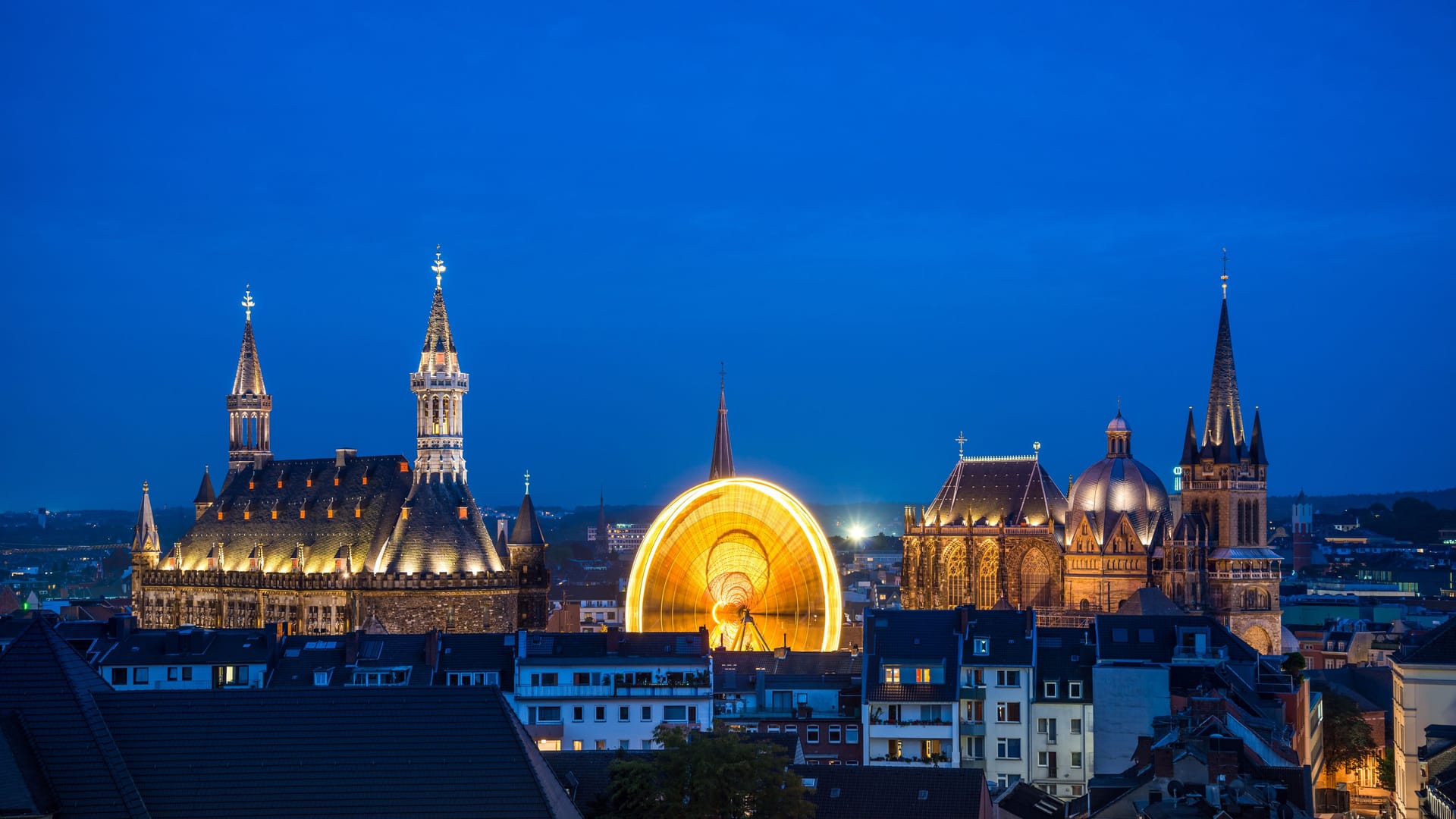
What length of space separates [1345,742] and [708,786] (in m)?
58.5

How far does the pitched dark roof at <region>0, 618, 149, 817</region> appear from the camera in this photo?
160ft

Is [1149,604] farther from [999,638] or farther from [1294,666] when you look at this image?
[999,638]

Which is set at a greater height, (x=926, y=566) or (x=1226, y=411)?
(x=1226, y=411)

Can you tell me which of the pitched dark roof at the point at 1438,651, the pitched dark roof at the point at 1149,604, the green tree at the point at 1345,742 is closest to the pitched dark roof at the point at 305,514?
the pitched dark roof at the point at 1149,604

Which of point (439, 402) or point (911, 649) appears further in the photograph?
point (439, 402)

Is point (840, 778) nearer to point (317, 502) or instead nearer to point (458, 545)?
point (458, 545)

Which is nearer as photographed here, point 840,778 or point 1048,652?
point 840,778

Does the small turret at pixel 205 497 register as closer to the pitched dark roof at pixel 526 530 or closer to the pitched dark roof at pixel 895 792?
the pitched dark roof at pixel 526 530

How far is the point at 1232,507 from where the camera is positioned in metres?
172

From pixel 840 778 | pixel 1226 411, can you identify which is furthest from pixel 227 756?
pixel 1226 411

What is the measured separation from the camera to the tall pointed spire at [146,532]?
518 ft

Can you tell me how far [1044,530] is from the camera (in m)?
175

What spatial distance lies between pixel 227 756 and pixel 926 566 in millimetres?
131378

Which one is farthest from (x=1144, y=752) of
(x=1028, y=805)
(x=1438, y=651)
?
(x=1438, y=651)
